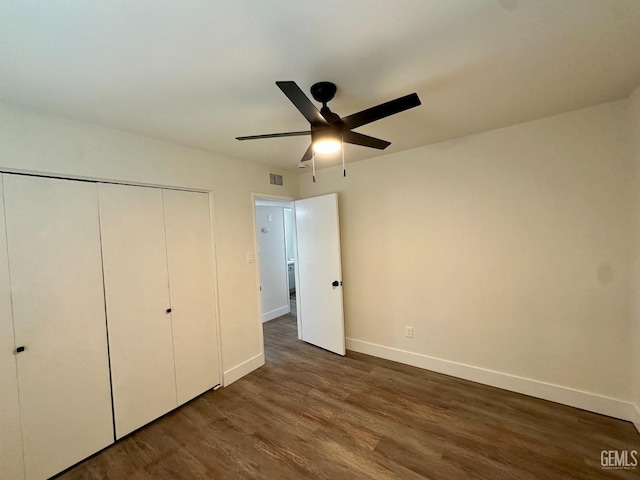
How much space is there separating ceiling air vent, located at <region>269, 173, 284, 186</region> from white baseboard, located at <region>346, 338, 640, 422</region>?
2.46 metres

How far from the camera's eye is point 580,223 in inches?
81.9

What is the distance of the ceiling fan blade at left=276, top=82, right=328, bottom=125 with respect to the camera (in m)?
1.11

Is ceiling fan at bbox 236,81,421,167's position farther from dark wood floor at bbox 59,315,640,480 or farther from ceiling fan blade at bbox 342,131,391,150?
dark wood floor at bbox 59,315,640,480

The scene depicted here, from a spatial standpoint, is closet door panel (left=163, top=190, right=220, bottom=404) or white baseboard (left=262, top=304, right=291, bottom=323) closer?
closet door panel (left=163, top=190, right=220, bottom=404)

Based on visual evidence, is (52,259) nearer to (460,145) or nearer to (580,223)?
(460,145)

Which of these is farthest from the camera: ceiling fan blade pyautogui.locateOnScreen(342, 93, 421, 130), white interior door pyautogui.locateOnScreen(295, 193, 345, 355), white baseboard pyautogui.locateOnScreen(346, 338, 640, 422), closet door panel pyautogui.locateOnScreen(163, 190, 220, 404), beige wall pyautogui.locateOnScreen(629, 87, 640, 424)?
white interior door pyautogui.locateOnScreen(295, 193, 345, 355)

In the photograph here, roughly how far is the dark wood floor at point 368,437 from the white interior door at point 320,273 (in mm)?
796

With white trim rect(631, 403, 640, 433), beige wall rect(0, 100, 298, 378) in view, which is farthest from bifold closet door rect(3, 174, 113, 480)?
white trim rect(631, 403, 640, 433)

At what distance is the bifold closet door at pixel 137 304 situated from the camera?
1.99 m

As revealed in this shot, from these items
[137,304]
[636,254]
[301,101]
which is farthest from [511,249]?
[137,304]

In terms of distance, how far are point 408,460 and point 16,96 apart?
134 inches

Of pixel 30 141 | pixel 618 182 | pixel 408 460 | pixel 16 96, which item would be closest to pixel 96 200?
pixel 30 141

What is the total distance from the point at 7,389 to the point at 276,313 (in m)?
3.59

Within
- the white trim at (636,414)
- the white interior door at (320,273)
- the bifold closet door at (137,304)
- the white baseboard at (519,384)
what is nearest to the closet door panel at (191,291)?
the bifold closet door at (137,304)
